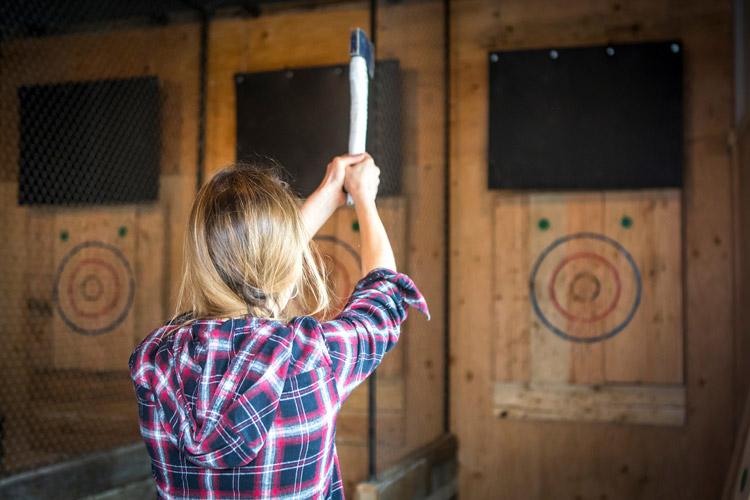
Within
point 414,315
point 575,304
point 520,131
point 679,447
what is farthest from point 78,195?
point 679,447

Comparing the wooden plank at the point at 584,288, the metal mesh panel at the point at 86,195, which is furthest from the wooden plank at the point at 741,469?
the metal mesh panel at the point at 86,195

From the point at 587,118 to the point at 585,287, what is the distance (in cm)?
67

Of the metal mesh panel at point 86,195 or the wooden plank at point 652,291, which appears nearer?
the wooden plank at point 652,291

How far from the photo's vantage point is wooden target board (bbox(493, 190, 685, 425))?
2609 millimetres

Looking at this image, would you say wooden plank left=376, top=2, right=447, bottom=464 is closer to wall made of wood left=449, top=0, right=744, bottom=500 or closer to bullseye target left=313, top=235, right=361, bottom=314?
wall made of wood left=449, top=0, right=744, bottom=500

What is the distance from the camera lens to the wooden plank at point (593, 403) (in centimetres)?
257

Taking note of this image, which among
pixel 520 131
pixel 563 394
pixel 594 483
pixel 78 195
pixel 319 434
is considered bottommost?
pixel 594 483

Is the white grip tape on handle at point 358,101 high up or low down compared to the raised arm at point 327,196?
up

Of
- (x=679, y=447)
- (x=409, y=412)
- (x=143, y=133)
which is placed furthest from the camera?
(x=143, y=133)

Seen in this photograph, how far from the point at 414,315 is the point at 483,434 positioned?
0.59 meters

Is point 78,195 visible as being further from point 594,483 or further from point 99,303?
point 594,483

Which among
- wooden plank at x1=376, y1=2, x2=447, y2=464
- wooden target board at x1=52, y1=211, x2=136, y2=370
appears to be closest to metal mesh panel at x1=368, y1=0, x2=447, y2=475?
wooden plank at x1=376, y1=2, x2=447, y2=464

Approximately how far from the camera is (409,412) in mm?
2734

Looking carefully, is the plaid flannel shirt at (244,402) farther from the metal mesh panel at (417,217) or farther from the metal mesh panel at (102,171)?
the metal mesh panel at (102,171)
